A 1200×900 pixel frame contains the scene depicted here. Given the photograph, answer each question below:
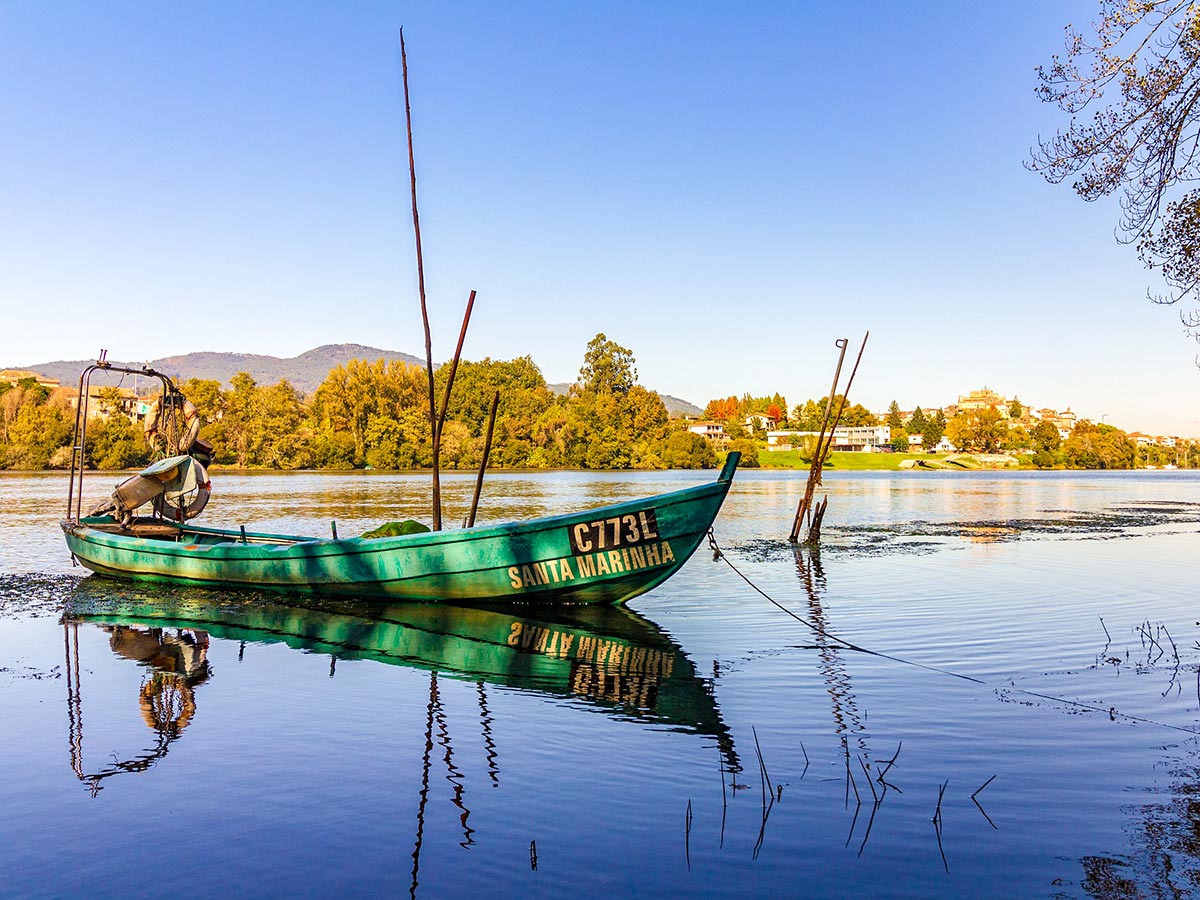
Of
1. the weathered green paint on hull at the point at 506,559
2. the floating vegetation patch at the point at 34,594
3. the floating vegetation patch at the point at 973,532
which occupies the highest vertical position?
the weathered green paint on hull at the point at 506,559

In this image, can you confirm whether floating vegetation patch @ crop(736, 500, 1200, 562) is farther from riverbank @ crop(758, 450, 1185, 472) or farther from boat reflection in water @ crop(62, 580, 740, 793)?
riverbank @ crop(758, 450, 1185, 472)

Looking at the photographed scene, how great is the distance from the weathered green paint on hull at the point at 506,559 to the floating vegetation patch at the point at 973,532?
31.4 feet

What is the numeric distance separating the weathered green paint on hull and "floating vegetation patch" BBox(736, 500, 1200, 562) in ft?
31.4

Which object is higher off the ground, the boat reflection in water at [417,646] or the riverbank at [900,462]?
the riverbank at [900,462]

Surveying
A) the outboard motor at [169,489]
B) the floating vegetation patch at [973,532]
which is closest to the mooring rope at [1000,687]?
the floating vegetation patch at [973,532]

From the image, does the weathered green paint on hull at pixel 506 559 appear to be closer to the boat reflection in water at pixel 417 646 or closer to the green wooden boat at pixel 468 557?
the green wooden boat at pixel 468 557

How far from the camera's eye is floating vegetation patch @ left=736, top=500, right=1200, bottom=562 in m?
25.7

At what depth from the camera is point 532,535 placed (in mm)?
14102

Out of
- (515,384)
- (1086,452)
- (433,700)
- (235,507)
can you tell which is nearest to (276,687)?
(433,700)

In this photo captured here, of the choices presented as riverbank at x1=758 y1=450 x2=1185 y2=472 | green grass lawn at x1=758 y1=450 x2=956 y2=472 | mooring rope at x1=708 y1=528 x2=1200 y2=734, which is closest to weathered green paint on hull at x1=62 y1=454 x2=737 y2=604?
mooring rope at x1=708 y1=528 x2=1200 y2=734

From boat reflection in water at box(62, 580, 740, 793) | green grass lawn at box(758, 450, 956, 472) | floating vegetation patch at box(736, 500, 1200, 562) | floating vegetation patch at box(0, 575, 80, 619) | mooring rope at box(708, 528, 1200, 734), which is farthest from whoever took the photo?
green grass lawn at box(758, 450, 956, 472)

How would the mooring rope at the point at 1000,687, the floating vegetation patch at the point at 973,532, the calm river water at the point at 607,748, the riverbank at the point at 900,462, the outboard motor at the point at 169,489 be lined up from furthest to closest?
the riverbank at the point at 900,462 < the floating vegetation patch at the point at 973,532 < the outboard motor at the point at 169,489 < the mooring rope at the point at 1000,687 < the calm river water at the point at 607,748

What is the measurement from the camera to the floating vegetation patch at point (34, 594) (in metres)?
15.3

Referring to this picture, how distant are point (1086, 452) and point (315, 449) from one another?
115662 mm
